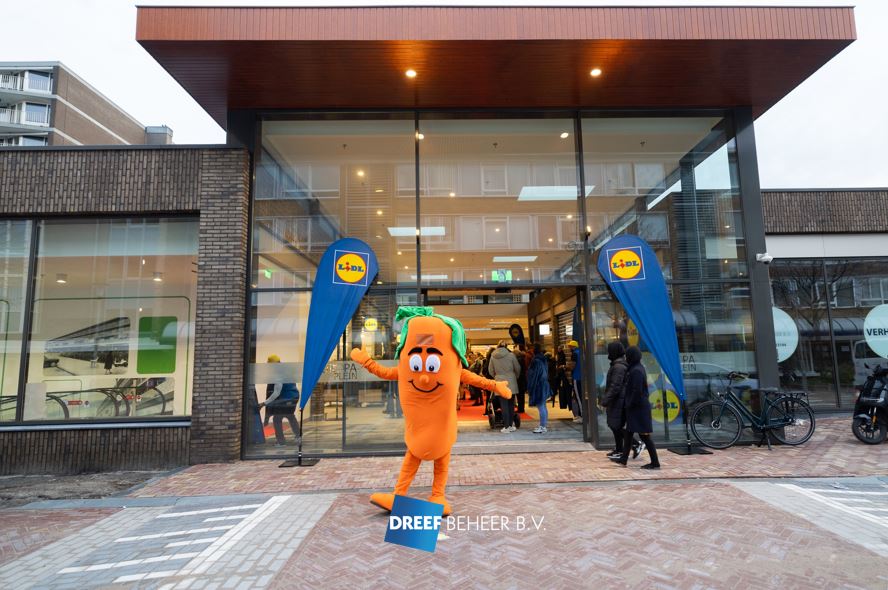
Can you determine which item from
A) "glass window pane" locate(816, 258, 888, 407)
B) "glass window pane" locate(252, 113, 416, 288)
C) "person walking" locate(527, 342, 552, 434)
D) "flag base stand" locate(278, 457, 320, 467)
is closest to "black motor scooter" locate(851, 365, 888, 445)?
"glass window pane" locate(816, 258, 888, 407)

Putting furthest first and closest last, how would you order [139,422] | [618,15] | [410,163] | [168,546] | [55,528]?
[410,163]
[139,422]
[618,15]
[55,528]
[168,546]

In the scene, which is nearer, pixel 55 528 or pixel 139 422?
pixel 55 528

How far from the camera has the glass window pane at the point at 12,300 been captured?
8.01 m

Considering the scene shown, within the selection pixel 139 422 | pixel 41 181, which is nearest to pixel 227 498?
pixel 139 422

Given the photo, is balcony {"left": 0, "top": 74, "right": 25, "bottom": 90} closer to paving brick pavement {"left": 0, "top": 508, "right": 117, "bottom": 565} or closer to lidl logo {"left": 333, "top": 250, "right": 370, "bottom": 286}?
→ lidl logo {"left": 333, "top": 250, "right": 370, "bottom": 286}

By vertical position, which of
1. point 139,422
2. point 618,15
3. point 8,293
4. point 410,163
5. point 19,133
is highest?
point 19,133

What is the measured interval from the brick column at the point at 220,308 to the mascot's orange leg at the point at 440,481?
160 inches

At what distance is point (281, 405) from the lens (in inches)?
311

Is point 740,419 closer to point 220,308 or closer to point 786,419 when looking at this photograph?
point 786,419

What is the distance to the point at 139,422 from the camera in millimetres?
7785

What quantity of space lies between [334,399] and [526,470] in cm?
314

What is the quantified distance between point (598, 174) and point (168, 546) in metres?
7.90

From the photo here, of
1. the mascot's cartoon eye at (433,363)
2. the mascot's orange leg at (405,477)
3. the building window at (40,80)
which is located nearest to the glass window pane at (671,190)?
the mascot's cartoon eye at (433,363)

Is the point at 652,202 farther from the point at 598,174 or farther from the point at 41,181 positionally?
the point at 41,181
